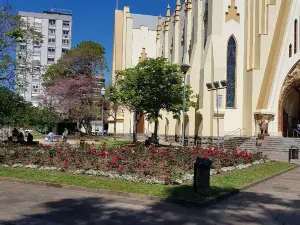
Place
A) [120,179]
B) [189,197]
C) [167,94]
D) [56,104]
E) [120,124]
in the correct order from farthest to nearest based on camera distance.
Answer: [120,124] → [56,104] → [167,94] → [120,179] → [189,197]

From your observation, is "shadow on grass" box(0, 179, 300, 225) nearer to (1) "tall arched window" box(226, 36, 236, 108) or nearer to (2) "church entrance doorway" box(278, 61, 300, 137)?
(2) "church entrance doorway" box(278, 61, 300, 137)

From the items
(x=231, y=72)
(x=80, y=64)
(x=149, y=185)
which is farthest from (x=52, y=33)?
(x=149, y=185)

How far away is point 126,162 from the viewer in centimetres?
1321

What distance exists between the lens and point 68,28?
99.0 m

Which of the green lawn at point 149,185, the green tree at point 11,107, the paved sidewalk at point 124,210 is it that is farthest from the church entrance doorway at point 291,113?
the paved sidewalk at point 124,210

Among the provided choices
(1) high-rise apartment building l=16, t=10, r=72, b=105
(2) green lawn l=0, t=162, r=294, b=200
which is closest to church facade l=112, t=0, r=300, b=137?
(2) green lawn l=0, t=162, r=294, b=200

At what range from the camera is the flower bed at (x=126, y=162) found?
458 inches

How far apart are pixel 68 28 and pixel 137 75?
77799 millimetres

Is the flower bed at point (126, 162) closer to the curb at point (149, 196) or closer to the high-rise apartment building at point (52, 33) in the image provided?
the curb at point (149, 196)

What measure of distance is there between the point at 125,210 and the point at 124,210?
21 millimetres

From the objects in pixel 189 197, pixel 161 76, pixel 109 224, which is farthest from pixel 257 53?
pixel 109 224

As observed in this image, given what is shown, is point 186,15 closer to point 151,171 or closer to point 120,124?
point 120,124

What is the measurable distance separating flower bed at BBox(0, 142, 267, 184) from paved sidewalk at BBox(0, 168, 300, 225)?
A: 7.56ft

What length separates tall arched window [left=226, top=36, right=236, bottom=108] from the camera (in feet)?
105
